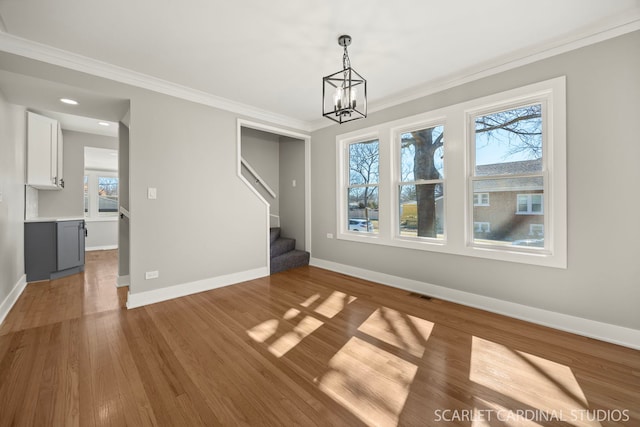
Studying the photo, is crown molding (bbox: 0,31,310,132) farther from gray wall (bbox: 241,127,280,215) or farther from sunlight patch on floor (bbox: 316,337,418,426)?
sunlight patch on floor (bbox: 316,337,418,426)

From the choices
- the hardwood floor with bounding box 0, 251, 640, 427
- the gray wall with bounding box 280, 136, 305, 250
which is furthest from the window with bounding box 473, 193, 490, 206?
the gray wall with bounding box 280, 136, 305, 250

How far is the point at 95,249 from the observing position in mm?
6457

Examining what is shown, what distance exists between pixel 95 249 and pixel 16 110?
13.6ft

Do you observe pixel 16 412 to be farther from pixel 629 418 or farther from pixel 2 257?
pixel 629 418

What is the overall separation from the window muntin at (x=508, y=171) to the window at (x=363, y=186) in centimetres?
142

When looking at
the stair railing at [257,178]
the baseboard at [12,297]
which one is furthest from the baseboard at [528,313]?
the baseboard at [12,297]

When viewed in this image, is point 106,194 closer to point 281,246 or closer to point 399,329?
point 281,246

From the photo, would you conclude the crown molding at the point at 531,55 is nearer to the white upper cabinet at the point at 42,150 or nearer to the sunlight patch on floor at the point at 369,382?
the sunlight patch on floor at the point at 369,382

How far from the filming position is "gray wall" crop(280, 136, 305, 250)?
5121 mm

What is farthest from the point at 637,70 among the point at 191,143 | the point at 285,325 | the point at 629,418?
the point at 191,143

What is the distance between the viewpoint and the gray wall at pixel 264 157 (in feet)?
17.0

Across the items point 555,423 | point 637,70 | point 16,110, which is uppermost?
point 16,110

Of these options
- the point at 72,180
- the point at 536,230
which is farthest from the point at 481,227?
the point at 72,180

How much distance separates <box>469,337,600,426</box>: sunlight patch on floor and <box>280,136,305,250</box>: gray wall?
3.59 metres
